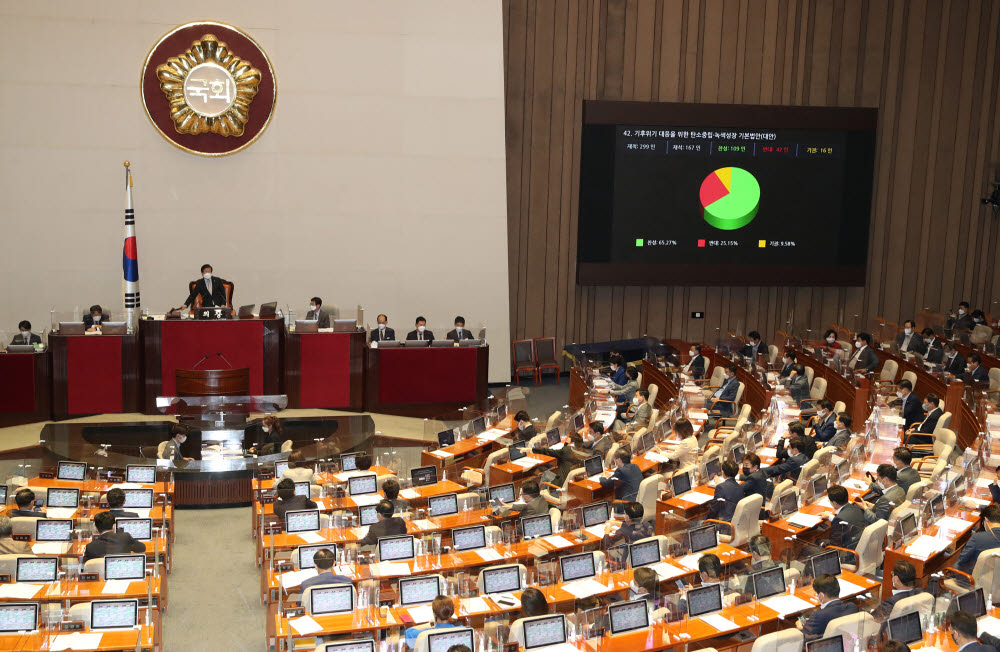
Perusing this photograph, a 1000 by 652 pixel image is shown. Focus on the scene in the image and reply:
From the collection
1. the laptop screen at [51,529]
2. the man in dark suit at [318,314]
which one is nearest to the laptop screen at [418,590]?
the laptop screen at [51,529]

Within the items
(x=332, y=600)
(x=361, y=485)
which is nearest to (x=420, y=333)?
(x=361, y=485)

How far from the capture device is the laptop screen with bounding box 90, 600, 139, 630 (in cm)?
706

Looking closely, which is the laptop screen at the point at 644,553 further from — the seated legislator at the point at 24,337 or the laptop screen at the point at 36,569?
the seated legislator at the point at 24,337

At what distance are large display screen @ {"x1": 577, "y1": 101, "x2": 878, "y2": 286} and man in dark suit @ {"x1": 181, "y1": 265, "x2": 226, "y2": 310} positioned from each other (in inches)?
243

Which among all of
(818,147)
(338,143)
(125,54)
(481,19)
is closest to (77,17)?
(125,54)

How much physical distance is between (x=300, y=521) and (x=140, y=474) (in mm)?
2737

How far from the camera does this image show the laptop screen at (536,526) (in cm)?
902

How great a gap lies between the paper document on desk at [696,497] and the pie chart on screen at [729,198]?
877 cm

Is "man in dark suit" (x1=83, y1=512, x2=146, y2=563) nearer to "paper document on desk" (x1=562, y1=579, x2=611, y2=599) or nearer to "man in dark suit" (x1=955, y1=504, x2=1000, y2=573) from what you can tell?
"paper document on desk" (x1=562, y1=579, x2=611, y2=599)

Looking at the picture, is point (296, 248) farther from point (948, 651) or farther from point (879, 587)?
point (948, 651)

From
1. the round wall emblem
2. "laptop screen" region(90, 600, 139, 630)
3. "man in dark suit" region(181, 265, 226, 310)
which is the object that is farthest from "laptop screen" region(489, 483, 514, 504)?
the round wall emblem

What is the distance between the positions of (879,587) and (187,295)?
11.6 meters

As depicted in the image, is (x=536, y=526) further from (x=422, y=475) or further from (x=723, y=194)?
(x=723, y=194)

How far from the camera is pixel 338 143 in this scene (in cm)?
1647
